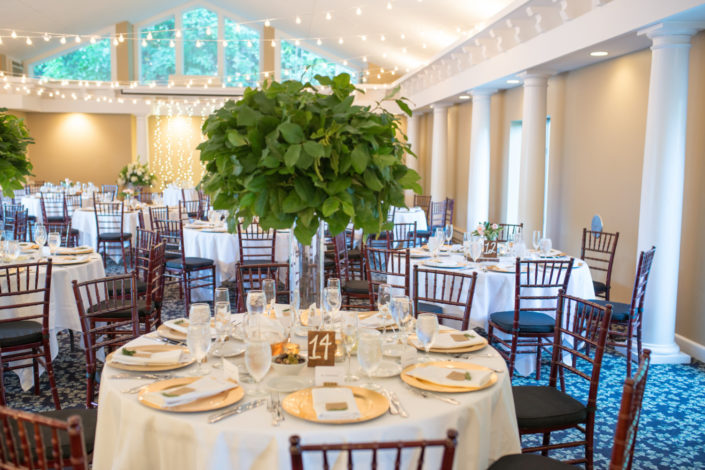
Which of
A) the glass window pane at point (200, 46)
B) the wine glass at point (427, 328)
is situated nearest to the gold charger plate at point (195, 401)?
the wine glass at point (427, 328)

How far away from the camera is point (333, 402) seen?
1.94 m

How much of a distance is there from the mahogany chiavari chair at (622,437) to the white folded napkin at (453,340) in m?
0.52

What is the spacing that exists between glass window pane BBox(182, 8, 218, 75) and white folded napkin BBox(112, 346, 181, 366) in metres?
16.2

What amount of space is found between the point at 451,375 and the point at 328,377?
0.46 metres

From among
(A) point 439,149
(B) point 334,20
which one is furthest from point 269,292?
(B) point 334,20

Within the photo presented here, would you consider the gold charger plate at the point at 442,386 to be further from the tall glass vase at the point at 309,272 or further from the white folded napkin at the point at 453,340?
the tall glass vase at the point at 309,272

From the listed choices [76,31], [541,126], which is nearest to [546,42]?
[541,126]

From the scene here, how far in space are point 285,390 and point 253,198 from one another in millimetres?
687

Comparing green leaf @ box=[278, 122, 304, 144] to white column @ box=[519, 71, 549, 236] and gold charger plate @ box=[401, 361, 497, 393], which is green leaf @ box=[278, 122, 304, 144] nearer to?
gold charger plate @ box=[401, 361, 497, 393]

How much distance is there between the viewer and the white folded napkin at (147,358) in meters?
2.32

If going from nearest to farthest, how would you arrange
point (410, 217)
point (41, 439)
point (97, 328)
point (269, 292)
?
1. point (41, 439)
2. point (269, 292)
3. point (97, 328)
4. point (410, 217)

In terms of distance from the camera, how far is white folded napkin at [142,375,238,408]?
1945 mm

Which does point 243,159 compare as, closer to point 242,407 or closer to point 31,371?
point 242,407

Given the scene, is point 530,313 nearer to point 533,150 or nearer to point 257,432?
point 257,432
